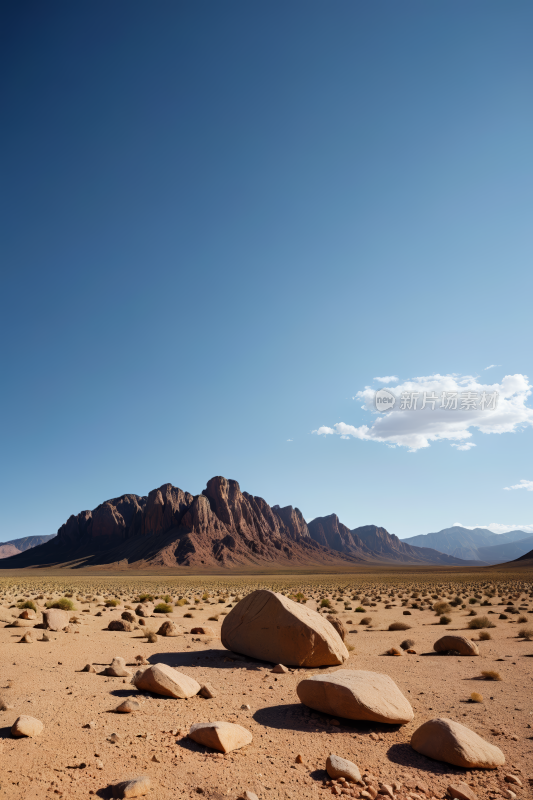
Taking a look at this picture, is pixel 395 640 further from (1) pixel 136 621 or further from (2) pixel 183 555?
(2) pixel 183 555

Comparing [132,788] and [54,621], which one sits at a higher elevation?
[54,621]

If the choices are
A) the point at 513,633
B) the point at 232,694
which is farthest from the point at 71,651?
the point at 513,633

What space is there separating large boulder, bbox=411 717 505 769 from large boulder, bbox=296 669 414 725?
741mm

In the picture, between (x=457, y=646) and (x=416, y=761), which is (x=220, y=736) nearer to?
(x=416, y=761)

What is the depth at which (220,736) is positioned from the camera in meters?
5.89

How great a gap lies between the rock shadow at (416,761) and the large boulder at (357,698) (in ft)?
1.73

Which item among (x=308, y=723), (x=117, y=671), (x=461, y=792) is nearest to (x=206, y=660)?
(x=117, y=671)

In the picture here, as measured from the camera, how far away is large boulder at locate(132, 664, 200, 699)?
786cm

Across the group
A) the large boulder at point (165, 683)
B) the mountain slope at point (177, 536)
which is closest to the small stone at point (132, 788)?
the large boulder at point (165, 683)

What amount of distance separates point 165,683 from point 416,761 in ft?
13.9

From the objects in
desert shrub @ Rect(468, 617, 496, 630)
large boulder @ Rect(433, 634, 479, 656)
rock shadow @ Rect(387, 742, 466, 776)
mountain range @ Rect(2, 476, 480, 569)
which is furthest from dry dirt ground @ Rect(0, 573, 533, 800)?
Answer: mountain range @ Rect(2, 476, 480, 569)

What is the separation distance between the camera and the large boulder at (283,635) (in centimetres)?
1063

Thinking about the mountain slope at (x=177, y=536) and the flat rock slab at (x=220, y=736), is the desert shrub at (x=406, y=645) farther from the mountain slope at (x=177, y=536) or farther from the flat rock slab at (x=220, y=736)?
the mountain slope at (x=177, y=536)

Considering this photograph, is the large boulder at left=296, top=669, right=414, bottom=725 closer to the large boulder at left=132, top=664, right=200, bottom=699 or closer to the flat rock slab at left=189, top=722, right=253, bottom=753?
the flat rock slab at left=189, top=722, right=253, bottom=753
